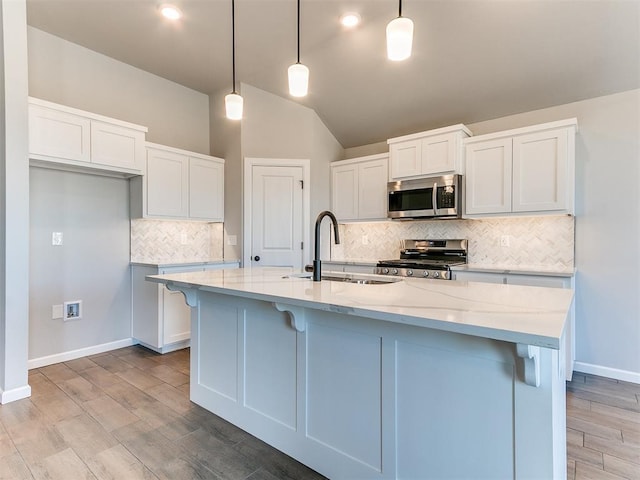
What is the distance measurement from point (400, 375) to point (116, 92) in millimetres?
3913

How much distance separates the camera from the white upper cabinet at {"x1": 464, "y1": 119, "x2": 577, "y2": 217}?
2.94m

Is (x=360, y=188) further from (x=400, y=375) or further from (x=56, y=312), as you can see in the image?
(x=56, y=312)

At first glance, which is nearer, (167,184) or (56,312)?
(56,312)

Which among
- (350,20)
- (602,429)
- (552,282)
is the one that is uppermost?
(350,20)

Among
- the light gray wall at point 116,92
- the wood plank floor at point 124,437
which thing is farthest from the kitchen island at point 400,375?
the light gray wall at point 116,92

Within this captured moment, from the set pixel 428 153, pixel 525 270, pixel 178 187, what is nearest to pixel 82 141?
pixel 178 187

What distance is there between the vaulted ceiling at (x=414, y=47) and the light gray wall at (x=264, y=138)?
0.82ft

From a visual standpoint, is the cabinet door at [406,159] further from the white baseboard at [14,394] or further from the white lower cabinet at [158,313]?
the white baseboard at [14,394]

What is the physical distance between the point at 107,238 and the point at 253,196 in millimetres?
1560

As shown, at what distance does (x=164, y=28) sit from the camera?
3072 millimetres

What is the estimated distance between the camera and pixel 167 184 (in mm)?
3715

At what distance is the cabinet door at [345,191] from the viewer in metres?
4.29

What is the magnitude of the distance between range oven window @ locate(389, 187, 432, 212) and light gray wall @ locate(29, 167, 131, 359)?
2.87m

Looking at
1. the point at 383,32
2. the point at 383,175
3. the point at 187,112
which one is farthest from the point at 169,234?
→ the point at 383,32
